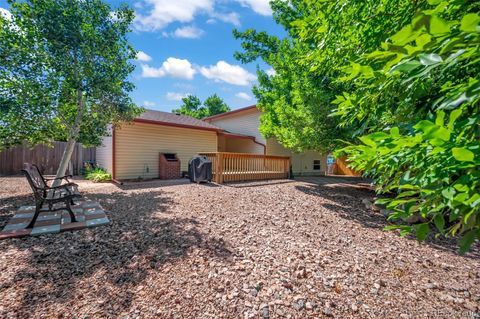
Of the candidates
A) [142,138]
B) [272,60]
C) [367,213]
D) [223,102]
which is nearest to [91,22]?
[142,138]

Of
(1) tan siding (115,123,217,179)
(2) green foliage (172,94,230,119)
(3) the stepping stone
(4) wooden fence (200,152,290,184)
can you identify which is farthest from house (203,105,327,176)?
(2) green foliage (172,94,230,119)

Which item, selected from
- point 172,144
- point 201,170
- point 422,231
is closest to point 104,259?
point 422,231

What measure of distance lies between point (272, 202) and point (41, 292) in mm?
4875

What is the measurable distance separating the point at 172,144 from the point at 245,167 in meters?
4.41

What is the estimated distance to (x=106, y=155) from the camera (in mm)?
11766

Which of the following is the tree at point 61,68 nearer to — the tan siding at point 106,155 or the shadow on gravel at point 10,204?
the shadow on gravel at point 10,204

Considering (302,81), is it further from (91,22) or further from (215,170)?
(91,22)

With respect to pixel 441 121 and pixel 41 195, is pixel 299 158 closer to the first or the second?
pixel 41 195

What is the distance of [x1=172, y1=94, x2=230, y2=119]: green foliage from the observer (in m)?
42.9

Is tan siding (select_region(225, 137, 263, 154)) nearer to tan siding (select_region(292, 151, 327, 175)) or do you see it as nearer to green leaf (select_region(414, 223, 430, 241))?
tan siding (select_region(292, 151, 327, 175))

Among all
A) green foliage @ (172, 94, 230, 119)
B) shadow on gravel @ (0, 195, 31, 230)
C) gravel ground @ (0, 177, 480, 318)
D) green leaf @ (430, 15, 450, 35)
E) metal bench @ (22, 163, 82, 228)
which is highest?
green foliage @ (172, 94, 230, 119)

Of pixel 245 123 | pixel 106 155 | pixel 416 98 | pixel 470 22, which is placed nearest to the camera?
pixel 470 22

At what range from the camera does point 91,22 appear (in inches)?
251

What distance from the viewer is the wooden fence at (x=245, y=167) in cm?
924
